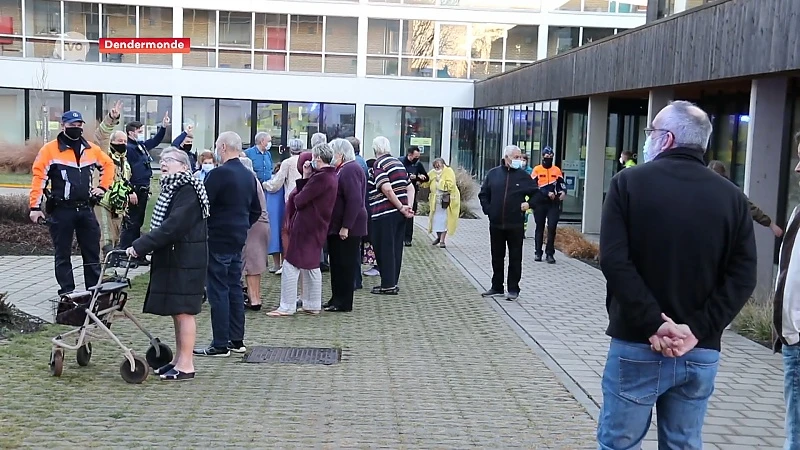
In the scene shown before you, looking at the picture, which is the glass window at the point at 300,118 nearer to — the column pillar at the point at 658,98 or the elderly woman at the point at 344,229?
the column pillar at the point at 658,98

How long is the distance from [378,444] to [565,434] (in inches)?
49.9

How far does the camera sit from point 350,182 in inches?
414

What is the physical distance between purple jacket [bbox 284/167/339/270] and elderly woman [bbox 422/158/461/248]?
6992 millimetres

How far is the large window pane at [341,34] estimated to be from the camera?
36.3m

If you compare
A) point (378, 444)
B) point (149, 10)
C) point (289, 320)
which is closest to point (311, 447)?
point (378, 444)

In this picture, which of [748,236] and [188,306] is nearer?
[748,236]

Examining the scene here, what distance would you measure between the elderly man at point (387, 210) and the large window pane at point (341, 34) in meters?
25.3

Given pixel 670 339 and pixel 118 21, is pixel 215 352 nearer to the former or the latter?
pixel 670 339

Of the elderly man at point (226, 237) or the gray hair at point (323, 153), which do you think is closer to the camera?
the elderly man at point (226, 237)

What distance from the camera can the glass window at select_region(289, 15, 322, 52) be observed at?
35.9 m

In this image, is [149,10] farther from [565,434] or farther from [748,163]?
[565,434]

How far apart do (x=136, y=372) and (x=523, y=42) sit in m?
31.9

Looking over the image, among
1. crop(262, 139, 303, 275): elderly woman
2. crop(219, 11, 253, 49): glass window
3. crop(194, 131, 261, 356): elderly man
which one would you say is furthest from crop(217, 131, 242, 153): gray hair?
crop(219, 11, 253, 49): glass window
